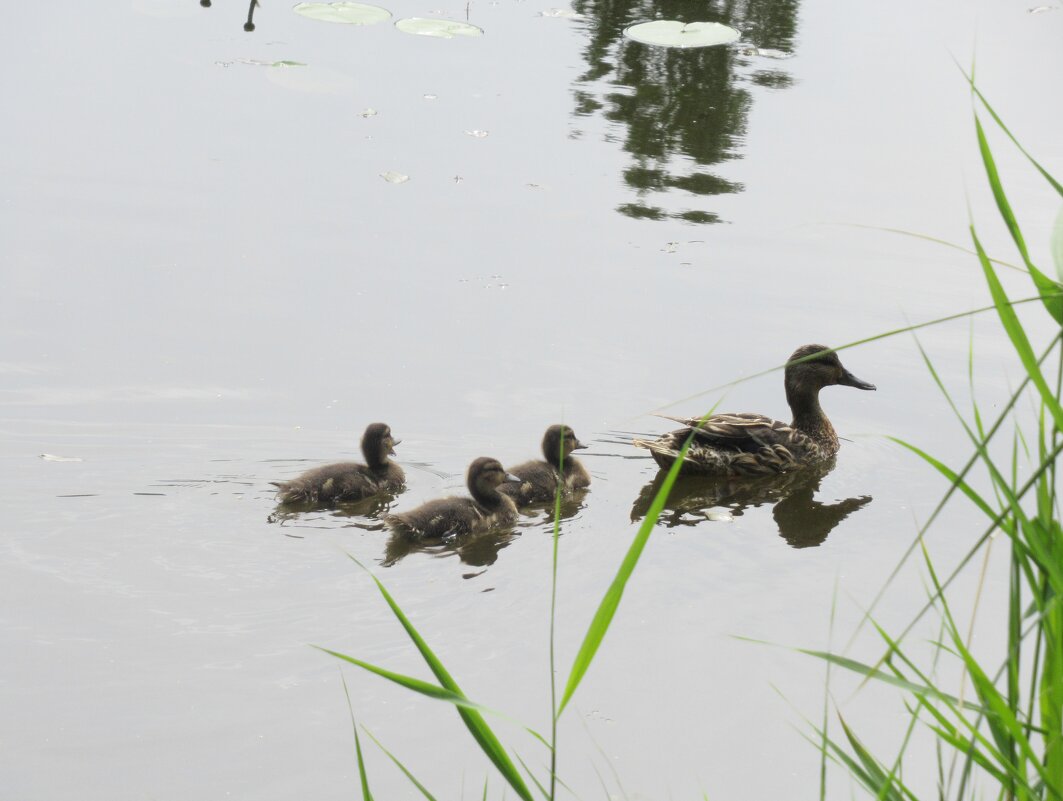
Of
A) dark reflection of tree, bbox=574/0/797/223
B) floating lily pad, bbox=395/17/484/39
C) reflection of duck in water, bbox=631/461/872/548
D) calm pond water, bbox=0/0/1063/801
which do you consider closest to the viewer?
calm pond water, bbox=0/0/1063/801

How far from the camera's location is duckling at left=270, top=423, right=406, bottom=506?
500cm

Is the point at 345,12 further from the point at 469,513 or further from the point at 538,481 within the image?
the point at 469,513

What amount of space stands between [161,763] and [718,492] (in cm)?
295

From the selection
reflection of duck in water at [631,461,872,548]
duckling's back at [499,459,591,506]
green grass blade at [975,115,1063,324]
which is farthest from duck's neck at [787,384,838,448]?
green grass blade at [975,115,1063,324]

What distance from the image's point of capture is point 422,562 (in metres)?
4.71

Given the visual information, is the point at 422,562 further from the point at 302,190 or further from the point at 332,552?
the point at 302,190

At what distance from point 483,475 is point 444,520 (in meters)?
0.24

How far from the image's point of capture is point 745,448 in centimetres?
584

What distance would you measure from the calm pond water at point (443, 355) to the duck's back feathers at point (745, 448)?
0.61ft

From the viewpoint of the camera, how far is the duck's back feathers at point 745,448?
5781 millimetres

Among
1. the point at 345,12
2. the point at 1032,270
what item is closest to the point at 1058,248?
the point at 1032,270

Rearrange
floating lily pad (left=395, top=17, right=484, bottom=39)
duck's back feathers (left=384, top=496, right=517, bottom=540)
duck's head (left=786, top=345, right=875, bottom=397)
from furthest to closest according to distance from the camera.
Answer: floating lily pad (left=395, top=17, right=484, bottom=39), duck's head (left=786, top=345, right=875, bottom=397), duck's back feathers (left=384, top=496, right=517, bottom=540)

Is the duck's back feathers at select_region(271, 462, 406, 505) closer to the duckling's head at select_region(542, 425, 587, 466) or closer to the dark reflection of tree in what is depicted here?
the duckling's head at select_region(542, 425, 587, 466)

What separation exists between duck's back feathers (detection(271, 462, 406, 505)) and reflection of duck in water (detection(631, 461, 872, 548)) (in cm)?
99
